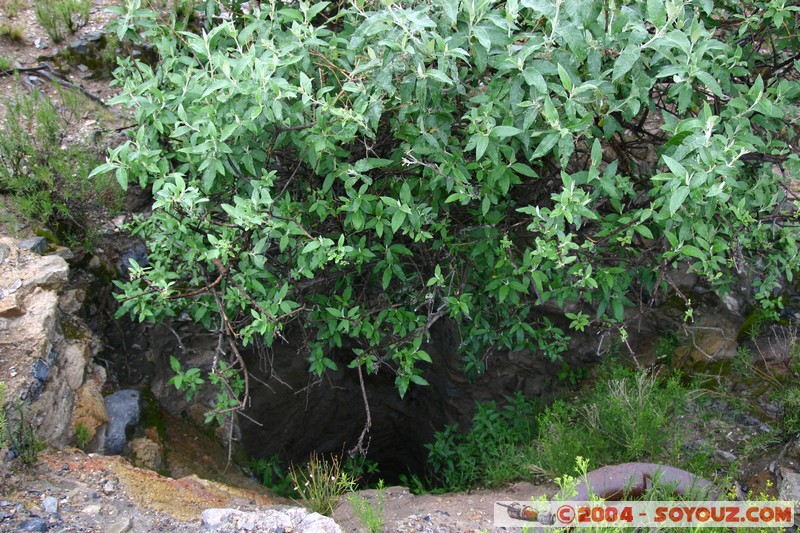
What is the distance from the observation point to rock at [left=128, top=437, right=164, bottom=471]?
3.66m

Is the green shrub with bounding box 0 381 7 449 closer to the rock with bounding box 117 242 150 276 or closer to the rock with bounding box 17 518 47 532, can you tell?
the rock with bounding box 17 518 47 532

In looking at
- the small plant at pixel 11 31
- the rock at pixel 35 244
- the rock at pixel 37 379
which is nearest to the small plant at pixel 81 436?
the rock at pixel 37 379

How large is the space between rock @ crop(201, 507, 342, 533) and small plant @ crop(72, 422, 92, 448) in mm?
993

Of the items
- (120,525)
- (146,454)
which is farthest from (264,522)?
(146,454)

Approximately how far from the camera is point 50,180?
12.9 ft

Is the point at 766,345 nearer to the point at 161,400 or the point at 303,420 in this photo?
the point at 303,420

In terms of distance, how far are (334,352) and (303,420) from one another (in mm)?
916

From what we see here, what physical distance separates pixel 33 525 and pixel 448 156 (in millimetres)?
2310

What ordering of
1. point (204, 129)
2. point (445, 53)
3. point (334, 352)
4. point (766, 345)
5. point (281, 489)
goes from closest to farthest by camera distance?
point (445, 53)
point (204, 129)
point (766, 345)
point (281, 489)
point (334, 352)

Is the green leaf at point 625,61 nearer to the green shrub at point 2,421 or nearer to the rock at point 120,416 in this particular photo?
the green shrub at point 2,421

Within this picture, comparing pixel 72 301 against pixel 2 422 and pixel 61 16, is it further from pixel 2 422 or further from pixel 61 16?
pixel 61 16

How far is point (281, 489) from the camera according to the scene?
183 inches

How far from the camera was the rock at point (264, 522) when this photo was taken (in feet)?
8.84

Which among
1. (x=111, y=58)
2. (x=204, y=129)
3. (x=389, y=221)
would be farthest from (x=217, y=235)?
(x=111, y=58)
